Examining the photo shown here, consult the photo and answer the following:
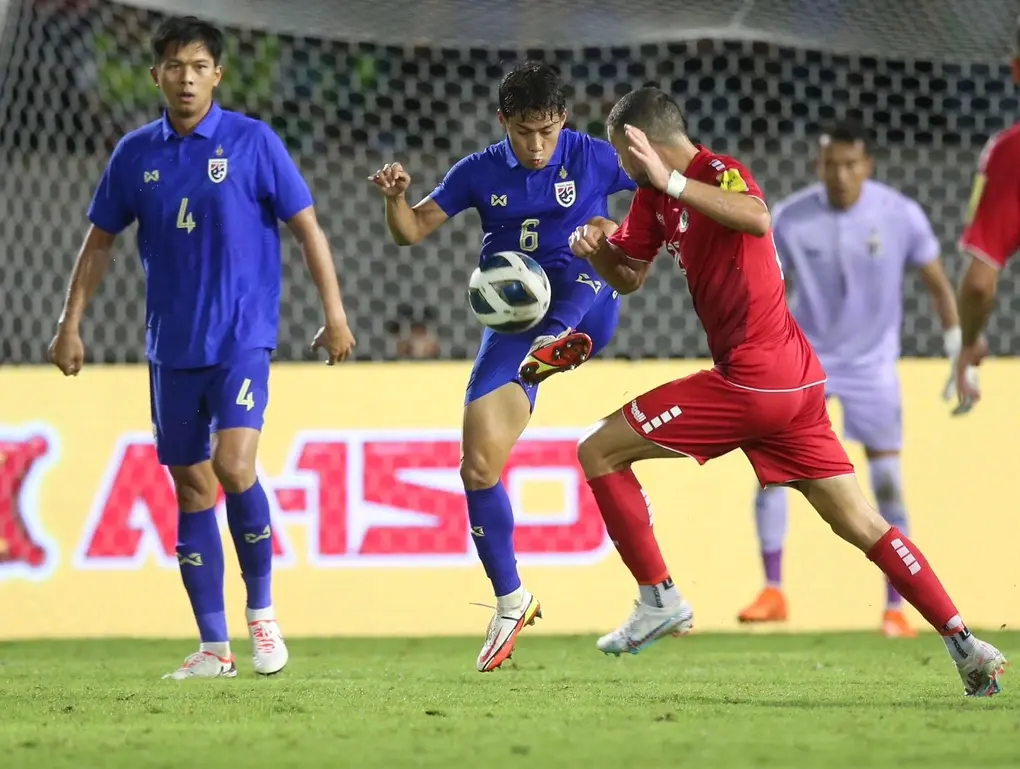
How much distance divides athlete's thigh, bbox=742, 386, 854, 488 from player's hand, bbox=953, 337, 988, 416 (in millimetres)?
497

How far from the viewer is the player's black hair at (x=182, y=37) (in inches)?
223

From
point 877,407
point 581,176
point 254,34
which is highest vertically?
point 254,34

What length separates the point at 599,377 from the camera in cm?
789

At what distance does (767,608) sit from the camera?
7645 mm

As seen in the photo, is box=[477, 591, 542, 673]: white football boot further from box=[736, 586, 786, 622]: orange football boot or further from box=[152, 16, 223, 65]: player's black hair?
box=[736, 586, 786, 622]: orange football boot

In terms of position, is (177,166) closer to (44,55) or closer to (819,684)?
(819,684)

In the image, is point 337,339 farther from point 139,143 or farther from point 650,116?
point 650,116

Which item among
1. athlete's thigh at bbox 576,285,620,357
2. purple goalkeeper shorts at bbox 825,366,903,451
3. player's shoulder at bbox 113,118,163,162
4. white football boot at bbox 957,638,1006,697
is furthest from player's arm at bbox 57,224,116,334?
purple goalkeeper shorts at bbox 825,366,903,451

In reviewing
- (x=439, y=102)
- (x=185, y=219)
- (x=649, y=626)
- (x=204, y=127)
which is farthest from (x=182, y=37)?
(x=439, y=102)

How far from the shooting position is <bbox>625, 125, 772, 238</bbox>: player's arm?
4.57m

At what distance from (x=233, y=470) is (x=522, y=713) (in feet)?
5.19

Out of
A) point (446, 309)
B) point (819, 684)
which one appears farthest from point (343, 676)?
point (446, 309)

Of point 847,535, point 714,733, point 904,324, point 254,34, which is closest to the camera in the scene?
point 714,733

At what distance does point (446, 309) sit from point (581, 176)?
351 cm
